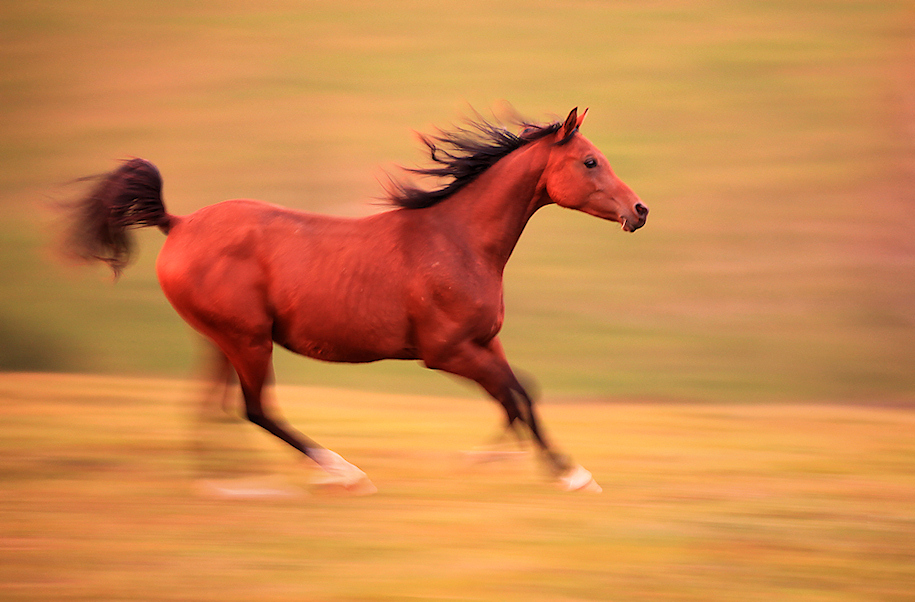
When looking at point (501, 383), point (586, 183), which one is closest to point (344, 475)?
point (501, 383)

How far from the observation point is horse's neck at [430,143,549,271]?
16.8ft

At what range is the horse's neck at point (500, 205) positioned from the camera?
5133 millimetres

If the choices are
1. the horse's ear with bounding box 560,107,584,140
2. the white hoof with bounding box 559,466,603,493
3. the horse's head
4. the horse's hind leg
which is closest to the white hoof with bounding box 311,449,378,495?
the horse's hind leg

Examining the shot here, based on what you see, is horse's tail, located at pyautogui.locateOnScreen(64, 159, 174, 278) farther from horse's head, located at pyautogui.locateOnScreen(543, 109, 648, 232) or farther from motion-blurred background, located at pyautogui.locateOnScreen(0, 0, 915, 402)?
motion-blurred background, located at pyautogui.locateOnScreen(0, 0, 915, 402)

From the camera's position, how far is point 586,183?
5.08m

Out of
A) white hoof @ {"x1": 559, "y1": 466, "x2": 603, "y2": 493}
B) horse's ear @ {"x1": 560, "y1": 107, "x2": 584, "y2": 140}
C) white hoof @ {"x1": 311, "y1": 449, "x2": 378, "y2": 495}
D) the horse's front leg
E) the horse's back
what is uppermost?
horse's ear @ {"x1": 560, "y1": 107, "x2": 584, "y2": 140}

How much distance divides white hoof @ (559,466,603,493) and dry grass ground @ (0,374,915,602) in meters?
0.09

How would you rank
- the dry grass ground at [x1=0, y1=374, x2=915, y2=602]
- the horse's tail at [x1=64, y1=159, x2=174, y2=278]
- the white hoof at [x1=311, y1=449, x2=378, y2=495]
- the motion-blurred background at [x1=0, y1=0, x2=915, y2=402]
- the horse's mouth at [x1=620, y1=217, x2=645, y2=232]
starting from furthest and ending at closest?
the motion-blurred background at [x1=0, y1=0, x2=915, y2=402] → the horse's tail at [x1=64, y1=159, x2=174, y2=278] → the horse's mouth at [x1=620, y1=217, x2=645, y2=232] → the white hoof at [x1=311, y1=449, x2=378, y2=495] → the dry grass ground at [x1=0, y1=374, x2=915, y2=602]

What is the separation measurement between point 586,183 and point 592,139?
863 cm

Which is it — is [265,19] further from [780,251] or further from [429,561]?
[429,561]

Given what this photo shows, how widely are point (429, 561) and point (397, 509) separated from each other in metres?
0.75

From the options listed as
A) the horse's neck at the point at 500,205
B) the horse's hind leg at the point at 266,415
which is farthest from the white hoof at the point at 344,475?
the horse's neck at the point at 500,205

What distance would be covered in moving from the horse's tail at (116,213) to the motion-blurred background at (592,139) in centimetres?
403

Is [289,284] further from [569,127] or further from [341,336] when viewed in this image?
[569,127]
